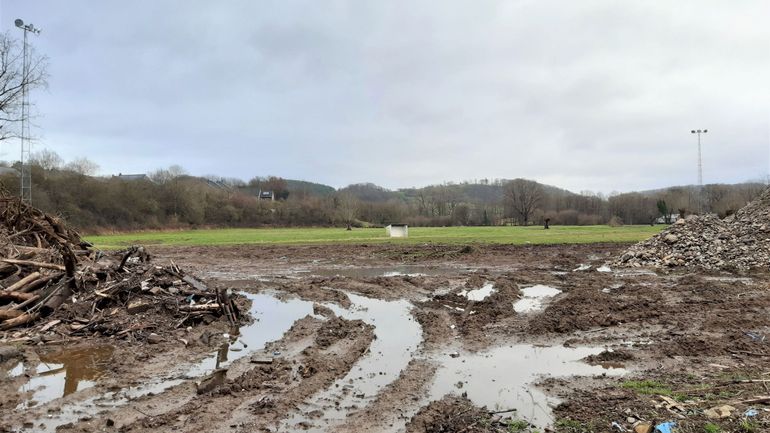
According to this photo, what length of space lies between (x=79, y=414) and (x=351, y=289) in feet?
33.9

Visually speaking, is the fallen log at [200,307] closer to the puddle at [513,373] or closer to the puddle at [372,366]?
the puddle at [372,366]

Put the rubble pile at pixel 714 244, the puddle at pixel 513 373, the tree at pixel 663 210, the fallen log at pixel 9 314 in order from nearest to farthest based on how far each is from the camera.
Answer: the puddle at pixel 513 373 → the fallen log at pixel 9 314 → the rubble pile at pixel 714 244 → the tree at pixel 663 210

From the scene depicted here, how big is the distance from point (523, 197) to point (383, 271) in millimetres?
95931

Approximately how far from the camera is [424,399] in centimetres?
585

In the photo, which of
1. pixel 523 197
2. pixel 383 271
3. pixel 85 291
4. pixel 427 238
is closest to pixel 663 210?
pixel 523 197

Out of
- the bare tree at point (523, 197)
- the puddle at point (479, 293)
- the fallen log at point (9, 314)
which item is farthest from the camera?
the bare tree at point (523, 197)

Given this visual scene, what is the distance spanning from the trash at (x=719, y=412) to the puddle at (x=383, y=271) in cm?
1462

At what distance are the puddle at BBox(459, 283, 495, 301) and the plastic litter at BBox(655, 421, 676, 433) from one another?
879 cm

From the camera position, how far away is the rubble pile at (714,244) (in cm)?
1919

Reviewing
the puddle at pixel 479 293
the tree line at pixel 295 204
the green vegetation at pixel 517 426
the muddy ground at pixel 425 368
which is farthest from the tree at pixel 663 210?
the green vegetation at pixel 517 426

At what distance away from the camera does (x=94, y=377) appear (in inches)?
269

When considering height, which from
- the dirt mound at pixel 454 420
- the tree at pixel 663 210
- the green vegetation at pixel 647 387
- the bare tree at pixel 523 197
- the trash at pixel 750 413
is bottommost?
the dirt mound at pixel 454 420

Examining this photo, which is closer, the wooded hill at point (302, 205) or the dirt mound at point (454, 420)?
the dirt mound at point (454, 420)

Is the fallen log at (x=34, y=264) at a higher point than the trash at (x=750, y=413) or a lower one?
higher
